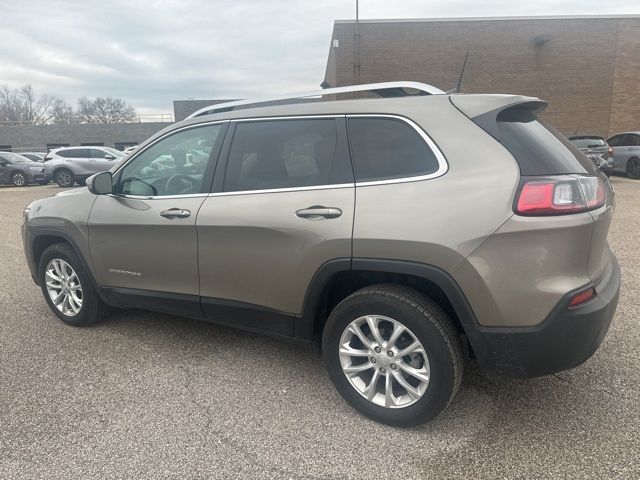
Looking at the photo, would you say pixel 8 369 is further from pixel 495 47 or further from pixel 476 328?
pixel 495 47

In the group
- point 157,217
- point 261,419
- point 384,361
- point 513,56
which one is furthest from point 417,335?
point 513,56

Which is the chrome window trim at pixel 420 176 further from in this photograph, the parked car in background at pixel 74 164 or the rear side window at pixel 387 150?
the parked car in background at pixel 74 164

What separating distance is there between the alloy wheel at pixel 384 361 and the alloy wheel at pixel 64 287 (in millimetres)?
2452

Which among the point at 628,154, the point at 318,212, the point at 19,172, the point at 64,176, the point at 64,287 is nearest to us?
the point at 318,212

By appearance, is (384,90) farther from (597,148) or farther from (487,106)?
(597,148)

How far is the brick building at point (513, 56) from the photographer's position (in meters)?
21.5

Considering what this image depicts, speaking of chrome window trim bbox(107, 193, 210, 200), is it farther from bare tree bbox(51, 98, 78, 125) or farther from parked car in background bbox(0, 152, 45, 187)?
bare tree bbox(51, 98, 78, 125)

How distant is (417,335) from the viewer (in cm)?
237

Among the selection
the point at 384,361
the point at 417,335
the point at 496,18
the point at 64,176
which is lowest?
the point at 384,361

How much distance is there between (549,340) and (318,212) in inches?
50.9

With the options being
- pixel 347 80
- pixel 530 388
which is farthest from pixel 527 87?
pixel 530 388

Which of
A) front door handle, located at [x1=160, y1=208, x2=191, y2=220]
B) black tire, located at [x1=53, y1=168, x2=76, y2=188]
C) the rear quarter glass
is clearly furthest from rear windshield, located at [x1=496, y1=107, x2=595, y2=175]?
black tire, located at [x1=53, y1=168, x2=76, y2=188]

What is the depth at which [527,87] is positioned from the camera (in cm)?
2227

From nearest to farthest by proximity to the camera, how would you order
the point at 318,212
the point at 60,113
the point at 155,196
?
the point at 318,212, the point at 155,196, the point at 60,113
